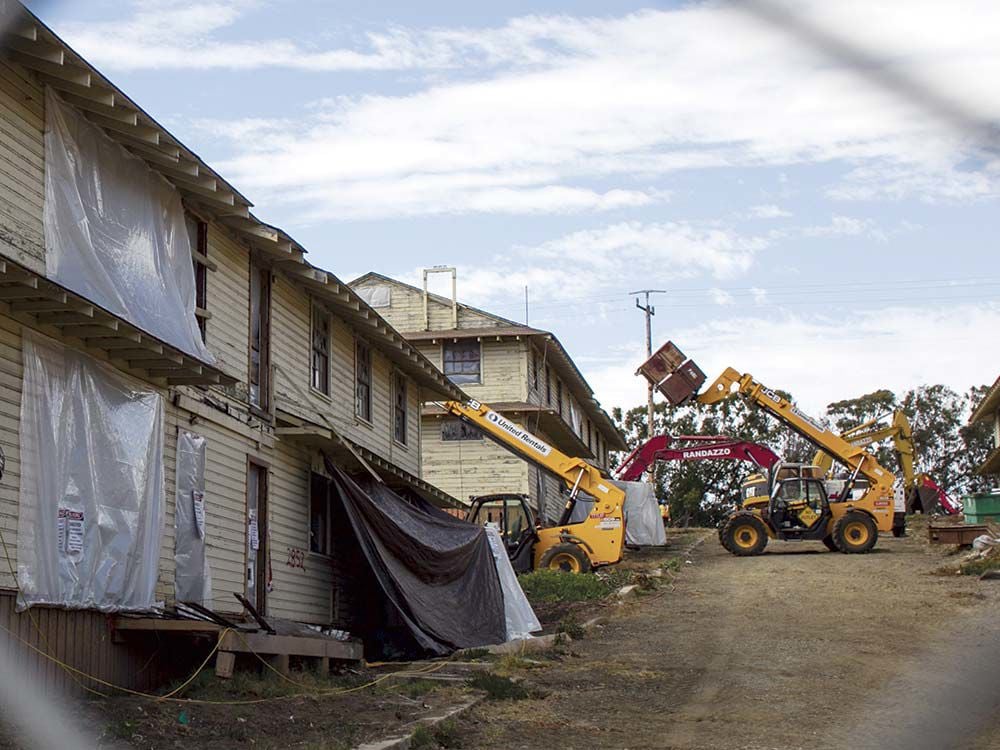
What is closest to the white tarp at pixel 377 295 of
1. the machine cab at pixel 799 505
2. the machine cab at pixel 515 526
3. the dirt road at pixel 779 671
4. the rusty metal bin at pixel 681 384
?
the rusty metal bin at pixel 681 384

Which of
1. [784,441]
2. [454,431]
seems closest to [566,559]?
[454,431]

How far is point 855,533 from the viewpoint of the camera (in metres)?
32.7

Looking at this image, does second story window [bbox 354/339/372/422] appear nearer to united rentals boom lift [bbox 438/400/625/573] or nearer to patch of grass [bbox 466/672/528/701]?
united rentals boom lift [bbox 438/400/625/573]

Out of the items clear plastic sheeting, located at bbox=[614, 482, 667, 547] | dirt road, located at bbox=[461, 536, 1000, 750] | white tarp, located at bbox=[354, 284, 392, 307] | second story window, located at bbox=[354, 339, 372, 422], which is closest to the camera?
dirt road, located at bbox=[461, 536, 1000, 750]

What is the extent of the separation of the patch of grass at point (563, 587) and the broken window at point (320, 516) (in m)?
6.73

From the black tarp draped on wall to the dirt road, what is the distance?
181 centimetres

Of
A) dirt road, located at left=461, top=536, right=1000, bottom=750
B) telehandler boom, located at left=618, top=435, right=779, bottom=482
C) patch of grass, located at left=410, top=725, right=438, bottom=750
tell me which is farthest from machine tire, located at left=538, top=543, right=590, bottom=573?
patch of grass, located at left=410, top=725, right=438, bottom=750

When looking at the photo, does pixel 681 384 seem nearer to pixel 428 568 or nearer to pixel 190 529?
pixel 428 568

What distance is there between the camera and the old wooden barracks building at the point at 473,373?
3941 cm

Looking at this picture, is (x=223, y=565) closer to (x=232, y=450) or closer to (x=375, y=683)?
(x=232, y=450)

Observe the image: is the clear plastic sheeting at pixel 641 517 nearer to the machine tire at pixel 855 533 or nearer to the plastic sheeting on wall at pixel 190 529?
the machine tire at pixel 855 533

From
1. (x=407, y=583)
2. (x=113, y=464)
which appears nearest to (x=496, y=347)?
(x=407, y=583)

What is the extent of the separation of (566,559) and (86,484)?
57.6 ft

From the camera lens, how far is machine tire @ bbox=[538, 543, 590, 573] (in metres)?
28.8
